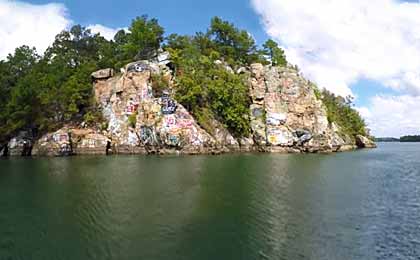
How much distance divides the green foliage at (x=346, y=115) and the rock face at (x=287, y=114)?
17675 millimetres

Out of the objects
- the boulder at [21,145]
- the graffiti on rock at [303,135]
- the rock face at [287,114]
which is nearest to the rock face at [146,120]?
the rock face at [287,114]

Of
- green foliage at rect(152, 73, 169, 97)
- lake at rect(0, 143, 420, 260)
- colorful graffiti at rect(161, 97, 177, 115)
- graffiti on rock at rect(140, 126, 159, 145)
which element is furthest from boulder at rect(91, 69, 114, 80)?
lake at rect(0, 143, 420, 260)

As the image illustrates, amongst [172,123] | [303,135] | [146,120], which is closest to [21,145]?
[146,120]

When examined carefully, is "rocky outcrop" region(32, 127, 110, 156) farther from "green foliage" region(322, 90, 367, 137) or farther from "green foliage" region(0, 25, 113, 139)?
"green foliage" region(322, 90, 367, 137)

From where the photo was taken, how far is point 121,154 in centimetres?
A: 7406

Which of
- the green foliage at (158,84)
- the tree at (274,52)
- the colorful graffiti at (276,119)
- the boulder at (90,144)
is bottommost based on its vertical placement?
the boulder at (90,144)

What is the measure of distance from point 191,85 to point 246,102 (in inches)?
586

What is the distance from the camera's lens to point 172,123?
75.6 metres

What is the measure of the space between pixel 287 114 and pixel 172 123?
2803 cm

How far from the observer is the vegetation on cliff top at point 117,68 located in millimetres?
78562

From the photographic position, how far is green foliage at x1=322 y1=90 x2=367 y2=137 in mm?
111875

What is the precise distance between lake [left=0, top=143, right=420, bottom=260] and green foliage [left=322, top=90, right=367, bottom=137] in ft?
239

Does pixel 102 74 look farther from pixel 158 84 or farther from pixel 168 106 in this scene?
pixel 168 106

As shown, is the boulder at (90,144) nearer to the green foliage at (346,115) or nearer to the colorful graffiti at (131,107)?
the colorful graffiti at (131,107)
